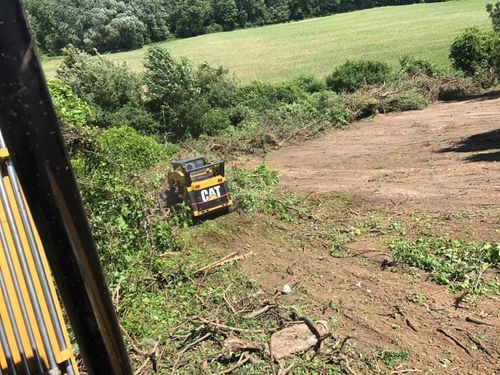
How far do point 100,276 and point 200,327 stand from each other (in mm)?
4694

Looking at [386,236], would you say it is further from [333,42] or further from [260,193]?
[333,42]

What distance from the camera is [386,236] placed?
27.6ft

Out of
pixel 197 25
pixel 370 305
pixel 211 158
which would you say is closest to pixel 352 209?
pixel 370 305

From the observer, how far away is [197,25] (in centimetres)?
7675

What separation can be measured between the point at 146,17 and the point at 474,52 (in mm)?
50611

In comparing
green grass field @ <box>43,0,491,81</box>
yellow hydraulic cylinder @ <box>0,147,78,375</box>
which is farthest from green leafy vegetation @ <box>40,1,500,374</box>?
green grass field @ <box>43,0,491,81</box>

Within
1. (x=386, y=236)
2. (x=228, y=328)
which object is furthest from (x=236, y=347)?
(x=386, y=236)

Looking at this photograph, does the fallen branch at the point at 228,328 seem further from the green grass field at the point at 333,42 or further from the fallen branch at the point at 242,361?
the green grass field at the point at 333,42

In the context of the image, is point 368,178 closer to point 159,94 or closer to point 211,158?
point 211,158

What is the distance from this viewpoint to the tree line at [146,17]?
50.1 metres

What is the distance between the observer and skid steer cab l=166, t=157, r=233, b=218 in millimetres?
9617

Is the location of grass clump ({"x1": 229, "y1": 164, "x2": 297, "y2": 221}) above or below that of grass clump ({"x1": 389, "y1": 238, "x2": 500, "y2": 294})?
above

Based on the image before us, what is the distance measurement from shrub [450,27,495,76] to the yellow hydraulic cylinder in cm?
2346

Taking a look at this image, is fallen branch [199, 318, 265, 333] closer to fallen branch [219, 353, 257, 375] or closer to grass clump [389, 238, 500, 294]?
fallen branch [219, 353, 257, 375]
